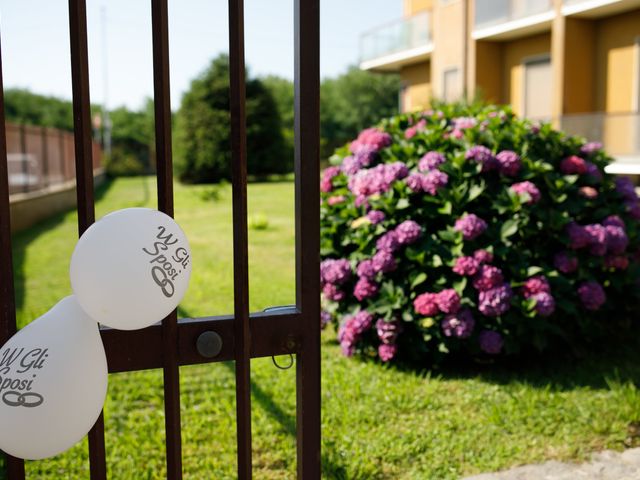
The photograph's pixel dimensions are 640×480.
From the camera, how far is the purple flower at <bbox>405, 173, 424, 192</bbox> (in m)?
4.06

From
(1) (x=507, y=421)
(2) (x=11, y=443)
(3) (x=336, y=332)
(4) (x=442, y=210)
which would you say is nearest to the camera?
(2) (x=11, y=443)

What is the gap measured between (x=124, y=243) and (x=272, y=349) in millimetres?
554

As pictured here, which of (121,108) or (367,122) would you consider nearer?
(367,122)

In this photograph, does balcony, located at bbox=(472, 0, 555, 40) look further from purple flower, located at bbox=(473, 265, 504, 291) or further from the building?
purple flower, located at bbox=(473, 265, 504, 291)

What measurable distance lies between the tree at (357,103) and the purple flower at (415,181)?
3781 cm

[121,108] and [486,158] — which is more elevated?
[121,108]

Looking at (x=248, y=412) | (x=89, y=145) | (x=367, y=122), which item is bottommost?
(x=248, y=412)

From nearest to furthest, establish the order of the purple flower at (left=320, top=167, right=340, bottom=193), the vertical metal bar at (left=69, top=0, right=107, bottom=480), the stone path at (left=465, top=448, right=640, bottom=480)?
the vertical metal bar at (left=69, top=0, right=107, bottom=480) < the stone path at (left=465, top=448, right=640, bottom=480) < the purple flower at (left=320, top=167, right=340, bottom=193)

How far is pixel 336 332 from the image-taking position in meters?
4.85

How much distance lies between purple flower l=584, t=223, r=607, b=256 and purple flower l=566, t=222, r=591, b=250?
0.03m

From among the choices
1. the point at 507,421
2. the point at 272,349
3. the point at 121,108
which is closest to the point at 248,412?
the point at 272,349

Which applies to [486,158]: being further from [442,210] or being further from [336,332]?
[336,332]

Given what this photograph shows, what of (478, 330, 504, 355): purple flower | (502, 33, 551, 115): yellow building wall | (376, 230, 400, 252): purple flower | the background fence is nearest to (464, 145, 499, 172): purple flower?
(376, 230, 400, 252): purple flower

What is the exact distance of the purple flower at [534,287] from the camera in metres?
3.82
